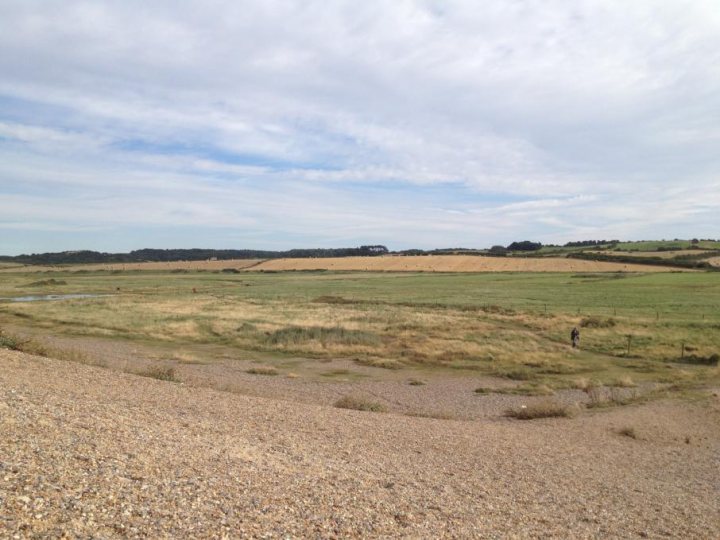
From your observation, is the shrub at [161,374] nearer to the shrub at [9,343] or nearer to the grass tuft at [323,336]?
the shrub at [9,343]

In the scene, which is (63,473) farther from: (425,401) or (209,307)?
(209,307)

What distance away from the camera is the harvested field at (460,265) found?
404 feet

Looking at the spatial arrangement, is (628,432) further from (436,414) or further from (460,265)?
(460,265)

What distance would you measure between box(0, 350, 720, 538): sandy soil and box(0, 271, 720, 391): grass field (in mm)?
11791

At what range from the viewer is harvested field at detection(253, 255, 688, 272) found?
123m

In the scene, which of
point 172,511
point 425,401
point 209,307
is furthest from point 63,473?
point 209,307

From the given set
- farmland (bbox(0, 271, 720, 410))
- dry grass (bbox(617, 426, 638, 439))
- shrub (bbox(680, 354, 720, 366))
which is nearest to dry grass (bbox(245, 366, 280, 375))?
farmland (bbox(0, 271, 720, 410))

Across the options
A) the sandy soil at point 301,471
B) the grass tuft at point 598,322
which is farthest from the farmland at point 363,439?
the grass tuft at point 598,322

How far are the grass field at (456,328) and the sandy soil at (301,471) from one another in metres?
11.8

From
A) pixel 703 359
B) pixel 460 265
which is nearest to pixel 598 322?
pixel 703 359

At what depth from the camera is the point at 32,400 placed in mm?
9641

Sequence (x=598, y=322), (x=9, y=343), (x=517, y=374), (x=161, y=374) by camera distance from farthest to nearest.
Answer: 1. (x=598, y=322)
2. (x=517, y=374)
3. (x=9, y=343)
4. (x=161, y=374)

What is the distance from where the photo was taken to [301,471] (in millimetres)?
8727

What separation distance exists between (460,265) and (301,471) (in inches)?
5341
